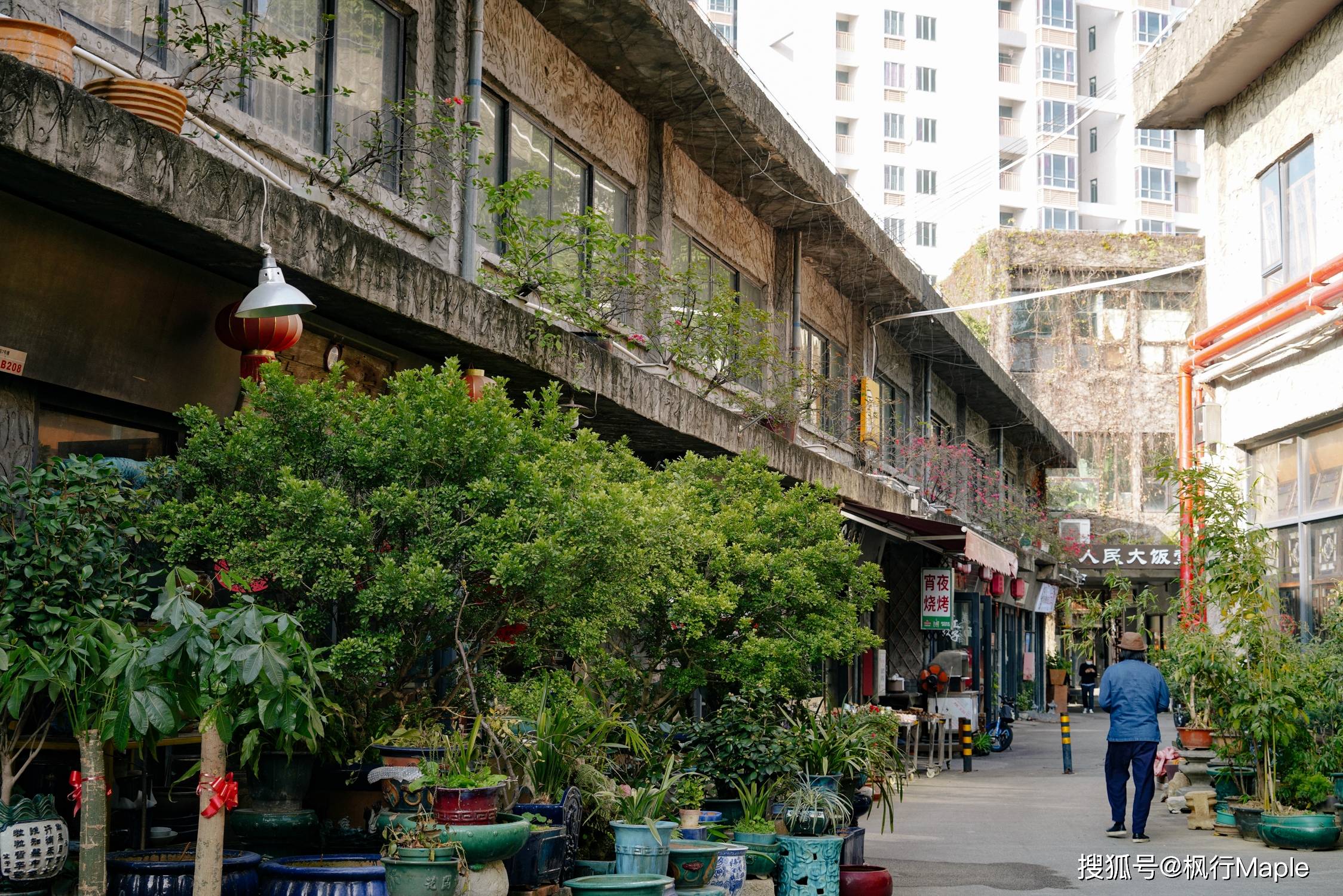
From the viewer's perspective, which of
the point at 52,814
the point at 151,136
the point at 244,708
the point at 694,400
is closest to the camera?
the point at 244,708

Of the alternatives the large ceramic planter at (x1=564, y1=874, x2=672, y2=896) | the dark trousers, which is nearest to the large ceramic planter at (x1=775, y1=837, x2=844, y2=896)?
the large ceramic planter at (x1=564, y1=874, x2=672, y2=896)

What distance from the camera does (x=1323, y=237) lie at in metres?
13.7

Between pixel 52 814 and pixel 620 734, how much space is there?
13.6ft

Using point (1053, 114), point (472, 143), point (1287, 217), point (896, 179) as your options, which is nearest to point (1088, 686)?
point (1287, 217)

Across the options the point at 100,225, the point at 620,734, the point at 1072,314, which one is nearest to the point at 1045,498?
the point at 1072,314

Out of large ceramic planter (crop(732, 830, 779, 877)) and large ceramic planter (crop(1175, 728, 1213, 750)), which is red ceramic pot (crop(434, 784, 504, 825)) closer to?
large ceramic planter (crop(732, 830, 779, 877))

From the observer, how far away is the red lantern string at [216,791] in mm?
5336

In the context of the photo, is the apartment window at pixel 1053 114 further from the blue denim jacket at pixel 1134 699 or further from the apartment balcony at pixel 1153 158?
the blue denim jacket at pixel 1134 699

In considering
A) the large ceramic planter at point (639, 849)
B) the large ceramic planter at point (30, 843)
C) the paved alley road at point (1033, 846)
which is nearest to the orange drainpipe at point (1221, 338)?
the paved alley road at point (1033, 846)

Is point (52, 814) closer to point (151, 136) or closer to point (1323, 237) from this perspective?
point (151, 136)

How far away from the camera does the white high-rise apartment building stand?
221ft

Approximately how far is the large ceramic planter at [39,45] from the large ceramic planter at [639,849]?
4.47 meters

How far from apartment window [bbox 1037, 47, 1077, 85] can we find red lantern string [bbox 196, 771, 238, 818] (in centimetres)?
6808

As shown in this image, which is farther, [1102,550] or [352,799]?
[1102,550]
